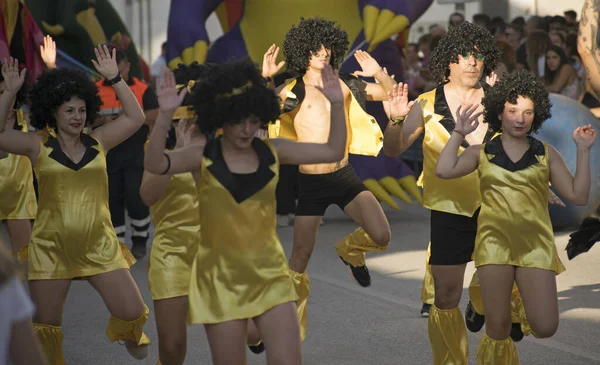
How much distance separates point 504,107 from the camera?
572 cm

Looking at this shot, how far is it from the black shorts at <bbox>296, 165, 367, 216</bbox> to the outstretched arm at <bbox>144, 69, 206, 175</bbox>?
86.2 inches

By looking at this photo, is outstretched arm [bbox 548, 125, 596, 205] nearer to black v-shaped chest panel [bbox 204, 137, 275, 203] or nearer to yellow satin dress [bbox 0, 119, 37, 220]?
black v-shaped chest panel [bbox 204, 137, 275, 203]

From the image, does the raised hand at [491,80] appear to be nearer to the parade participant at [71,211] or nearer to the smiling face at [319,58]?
the smiling face at [319,58]

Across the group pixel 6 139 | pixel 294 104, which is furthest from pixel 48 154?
pixel 294 104

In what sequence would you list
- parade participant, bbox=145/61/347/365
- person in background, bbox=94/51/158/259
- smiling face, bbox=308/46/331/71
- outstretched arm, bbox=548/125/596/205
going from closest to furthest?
parade participant, bbox=145/61/347/365 < outstretched arm, bbox=548/125/596/205 < smiling face, bbox=308/46/331/71 < person in background, bbox=94/51/158/259

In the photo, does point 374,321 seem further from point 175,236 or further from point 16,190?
point 16,190

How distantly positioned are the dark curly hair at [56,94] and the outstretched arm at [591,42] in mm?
4223

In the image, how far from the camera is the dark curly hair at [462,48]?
6402 millimetres

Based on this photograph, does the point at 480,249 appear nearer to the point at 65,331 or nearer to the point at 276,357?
the point at 276,357

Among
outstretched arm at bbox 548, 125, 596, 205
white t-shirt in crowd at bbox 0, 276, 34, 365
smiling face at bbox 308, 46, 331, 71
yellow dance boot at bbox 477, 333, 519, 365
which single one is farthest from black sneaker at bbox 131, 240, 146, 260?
white t-shirt in crowd at bbox 0, 276, 34, 365

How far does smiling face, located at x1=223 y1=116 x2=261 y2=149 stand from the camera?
482 centimetres

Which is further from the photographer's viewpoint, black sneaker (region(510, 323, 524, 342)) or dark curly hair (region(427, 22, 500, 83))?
dark curly hair (region(427, 22, 500, 83))

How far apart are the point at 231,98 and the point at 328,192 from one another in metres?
2.30

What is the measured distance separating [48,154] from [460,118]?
6.80ft
